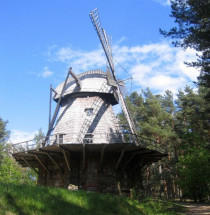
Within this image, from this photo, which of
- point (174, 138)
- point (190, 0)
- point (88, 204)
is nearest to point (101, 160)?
point (88, 204)

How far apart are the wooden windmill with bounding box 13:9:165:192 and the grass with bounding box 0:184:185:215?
4.89 metres

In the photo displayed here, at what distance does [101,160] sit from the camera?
14.7 m

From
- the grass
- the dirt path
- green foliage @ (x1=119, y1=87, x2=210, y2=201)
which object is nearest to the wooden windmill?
the dirt path

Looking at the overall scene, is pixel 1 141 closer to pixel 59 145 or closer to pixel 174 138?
pixel 174 138

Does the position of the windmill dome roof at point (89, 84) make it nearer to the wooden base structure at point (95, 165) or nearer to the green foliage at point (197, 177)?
the wooden base structure at point (95, 165)

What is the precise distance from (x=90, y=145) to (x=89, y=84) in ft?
17.9

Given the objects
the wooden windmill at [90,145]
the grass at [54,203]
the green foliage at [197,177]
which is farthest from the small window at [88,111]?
the green foliage at [197,177]

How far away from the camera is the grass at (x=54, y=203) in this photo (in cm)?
634

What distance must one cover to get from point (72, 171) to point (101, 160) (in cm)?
201

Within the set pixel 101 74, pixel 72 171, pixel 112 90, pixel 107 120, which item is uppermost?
pixel 101 74

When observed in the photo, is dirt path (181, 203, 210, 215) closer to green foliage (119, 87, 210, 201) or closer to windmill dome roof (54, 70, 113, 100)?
windmill dome roof (54, 70, 113, 100)

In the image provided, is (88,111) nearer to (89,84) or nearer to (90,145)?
(89,84)

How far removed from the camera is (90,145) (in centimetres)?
1402

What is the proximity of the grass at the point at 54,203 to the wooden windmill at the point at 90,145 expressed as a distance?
4885 mm
